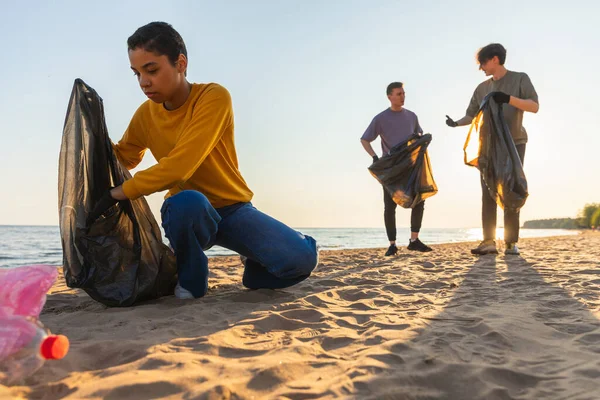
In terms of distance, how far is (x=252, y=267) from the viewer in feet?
9.11

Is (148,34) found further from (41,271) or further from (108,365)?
(108,365)

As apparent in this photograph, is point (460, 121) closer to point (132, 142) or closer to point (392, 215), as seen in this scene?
point (392, 215)

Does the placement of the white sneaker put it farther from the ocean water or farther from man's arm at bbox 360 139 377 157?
the ocean water

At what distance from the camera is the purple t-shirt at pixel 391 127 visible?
5.77 metres

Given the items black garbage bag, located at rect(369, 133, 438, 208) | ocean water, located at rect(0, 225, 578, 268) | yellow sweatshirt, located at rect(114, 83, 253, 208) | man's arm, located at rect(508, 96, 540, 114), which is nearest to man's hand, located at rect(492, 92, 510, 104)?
man's arm, located at rect(508, 96, 540, 114)

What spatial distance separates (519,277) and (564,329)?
1.47 meters

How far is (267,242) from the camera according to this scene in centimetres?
253

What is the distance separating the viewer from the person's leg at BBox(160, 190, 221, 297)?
234cm

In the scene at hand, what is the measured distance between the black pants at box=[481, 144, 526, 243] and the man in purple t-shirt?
926 millimetres

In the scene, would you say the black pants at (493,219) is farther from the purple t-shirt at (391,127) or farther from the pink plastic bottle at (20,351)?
the pink plastic bottle at (20,351)

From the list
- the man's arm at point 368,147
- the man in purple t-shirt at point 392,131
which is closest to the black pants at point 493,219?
the man in purple t-shirt at point 392,131

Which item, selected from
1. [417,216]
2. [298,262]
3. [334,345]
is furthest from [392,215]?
[334,345]

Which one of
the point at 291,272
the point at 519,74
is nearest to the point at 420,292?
the point at 291,272

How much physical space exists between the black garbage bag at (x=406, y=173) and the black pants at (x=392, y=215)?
0.42 ft
